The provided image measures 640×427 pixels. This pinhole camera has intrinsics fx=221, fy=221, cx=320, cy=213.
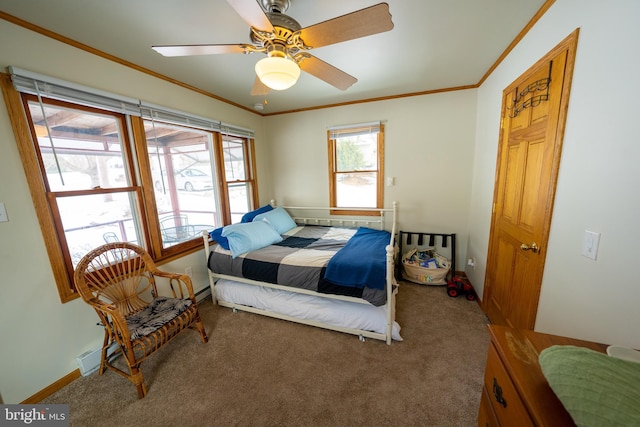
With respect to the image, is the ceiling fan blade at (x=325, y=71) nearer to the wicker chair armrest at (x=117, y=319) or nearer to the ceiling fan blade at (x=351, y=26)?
the ceiling fan blade at (x=351, y=26)

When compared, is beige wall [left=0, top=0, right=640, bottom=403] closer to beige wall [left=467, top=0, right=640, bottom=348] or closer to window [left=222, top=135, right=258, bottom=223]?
beige wall [left=467, top=0, right=640, bottom=348]

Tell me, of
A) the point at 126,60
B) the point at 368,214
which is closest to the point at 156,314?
the point at 126,60

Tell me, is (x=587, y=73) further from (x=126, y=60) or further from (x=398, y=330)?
(x=126, y=60)

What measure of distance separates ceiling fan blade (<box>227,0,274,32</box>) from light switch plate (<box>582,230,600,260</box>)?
183 centimetres

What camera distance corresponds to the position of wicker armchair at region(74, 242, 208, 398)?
1.49 m

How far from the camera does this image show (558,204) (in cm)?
127

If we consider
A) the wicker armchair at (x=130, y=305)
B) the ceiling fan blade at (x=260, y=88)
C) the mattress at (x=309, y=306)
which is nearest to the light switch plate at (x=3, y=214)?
the wicker armchair at (x=130, y=305)

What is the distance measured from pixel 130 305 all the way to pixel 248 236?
3.69ft

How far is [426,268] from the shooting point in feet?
9.01

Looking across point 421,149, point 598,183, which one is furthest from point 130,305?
point 421,149

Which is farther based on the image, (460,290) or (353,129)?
(353,129)

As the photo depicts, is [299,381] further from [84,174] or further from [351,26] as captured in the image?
[84,174]

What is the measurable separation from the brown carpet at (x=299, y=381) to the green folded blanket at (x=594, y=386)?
109cm

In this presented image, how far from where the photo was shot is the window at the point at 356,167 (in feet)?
10.1
